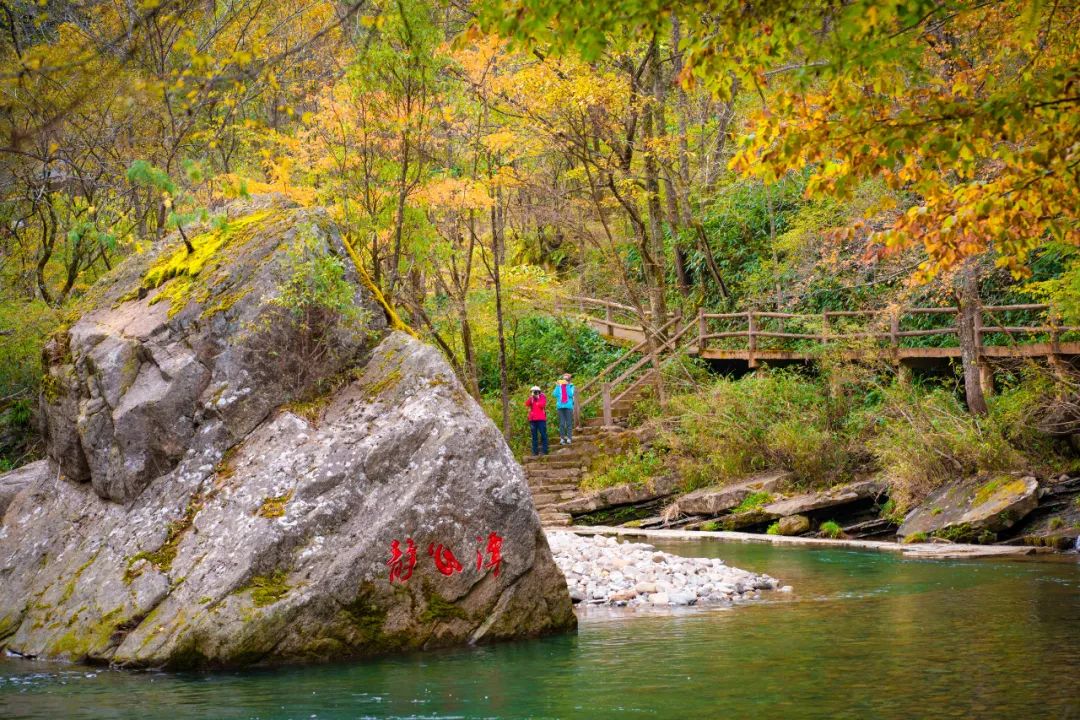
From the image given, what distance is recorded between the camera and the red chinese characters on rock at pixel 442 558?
809cm

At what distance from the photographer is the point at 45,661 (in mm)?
8125

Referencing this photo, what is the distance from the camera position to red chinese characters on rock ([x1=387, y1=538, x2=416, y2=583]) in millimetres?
8070

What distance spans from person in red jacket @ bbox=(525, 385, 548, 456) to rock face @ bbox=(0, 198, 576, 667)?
11.7 meters

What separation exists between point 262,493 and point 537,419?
13.3 metres

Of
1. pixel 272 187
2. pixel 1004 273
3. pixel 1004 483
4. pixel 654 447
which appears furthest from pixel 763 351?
pixel 272 187

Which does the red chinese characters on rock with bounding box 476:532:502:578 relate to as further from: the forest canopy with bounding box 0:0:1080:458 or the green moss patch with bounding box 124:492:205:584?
the forest canopy with bounding box 0:0:1080:458

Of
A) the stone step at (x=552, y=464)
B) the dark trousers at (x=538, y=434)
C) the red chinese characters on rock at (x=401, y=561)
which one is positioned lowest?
the red chinese characters on rock at (x=401, y=561)

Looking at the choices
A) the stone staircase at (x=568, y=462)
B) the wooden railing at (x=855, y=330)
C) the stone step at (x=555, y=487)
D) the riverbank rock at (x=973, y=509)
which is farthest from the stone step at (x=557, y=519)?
the riverbank rock at (x=973, y=509)

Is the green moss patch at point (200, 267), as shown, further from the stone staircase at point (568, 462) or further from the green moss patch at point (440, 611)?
the stone staircase at point (568, 462)

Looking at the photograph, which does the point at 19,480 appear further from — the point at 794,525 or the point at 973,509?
the point at 973,509

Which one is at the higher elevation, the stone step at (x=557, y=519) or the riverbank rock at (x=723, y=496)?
the riverbank rock at (x=723, y=496)

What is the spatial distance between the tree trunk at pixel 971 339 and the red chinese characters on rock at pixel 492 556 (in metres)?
10.5

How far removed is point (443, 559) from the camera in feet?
27.0

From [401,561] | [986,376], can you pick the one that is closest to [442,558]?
[401,561]
